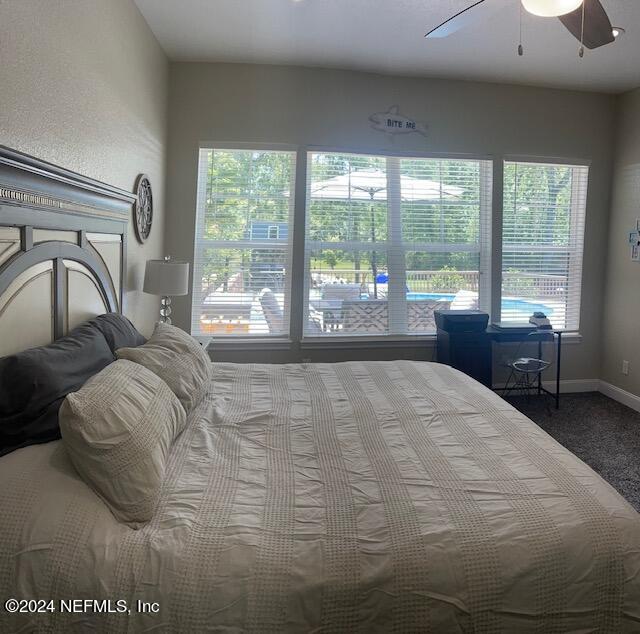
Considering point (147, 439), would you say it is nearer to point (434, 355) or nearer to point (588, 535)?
point (588, 535)

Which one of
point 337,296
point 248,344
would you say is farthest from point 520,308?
point 248,344

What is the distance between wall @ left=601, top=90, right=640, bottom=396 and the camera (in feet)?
13.6

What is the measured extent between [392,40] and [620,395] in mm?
3501

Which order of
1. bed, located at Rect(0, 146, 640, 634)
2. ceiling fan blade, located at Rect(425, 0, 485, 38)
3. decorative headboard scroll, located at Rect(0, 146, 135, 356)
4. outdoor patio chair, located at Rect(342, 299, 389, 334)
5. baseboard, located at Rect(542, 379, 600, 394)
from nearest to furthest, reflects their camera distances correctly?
1. bed, located at Rect(0, 146, 640, 634)
2. decorative headboard scroll, located at Rect(0, 146, 135, 356)
3. ceiling fan blade, located at Rect(425, 0, 485, 38)
4. outdoor patio chair, located at Rect(342, 299, 389, 334)
5. baseboard, located at Rect(542, 379, 600, 394)

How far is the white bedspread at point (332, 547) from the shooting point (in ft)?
3.61

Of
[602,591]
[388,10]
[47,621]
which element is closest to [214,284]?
[388,10]

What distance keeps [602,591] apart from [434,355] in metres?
3.09

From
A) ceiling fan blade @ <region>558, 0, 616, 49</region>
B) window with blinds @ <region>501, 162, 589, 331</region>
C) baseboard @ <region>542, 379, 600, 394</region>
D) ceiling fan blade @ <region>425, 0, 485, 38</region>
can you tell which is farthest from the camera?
baseboard @ <region>542, 379, 600, 394</region>

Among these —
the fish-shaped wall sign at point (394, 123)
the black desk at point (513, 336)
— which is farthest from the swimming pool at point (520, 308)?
the fish-shaped wall sign at point (394, 123)

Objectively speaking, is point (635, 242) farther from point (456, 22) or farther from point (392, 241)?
point (456, 22)

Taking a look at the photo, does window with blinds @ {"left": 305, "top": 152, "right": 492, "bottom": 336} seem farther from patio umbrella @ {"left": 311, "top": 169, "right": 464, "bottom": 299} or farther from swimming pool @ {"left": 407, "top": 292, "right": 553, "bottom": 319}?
swimming pool @ {"left": 407, "top": 292, "right": 553, "bottom": 319}

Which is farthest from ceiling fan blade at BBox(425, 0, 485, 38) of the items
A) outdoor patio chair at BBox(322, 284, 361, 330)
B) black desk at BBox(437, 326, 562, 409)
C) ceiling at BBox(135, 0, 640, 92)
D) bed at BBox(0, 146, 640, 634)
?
black desk at BBox(437, 326, 562, 409)

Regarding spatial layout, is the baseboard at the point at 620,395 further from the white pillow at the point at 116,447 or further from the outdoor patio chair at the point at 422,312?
the white pillow at the point at 116,447

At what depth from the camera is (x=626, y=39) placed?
321cm
